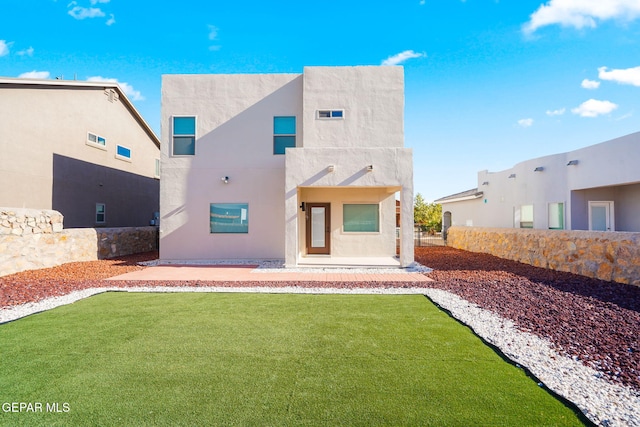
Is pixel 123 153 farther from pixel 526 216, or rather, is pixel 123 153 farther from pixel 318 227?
pixel 526 216

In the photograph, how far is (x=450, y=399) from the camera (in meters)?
3.32

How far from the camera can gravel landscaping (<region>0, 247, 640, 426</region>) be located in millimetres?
3697

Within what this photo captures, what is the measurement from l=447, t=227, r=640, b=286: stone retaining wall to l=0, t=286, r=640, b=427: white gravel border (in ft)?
17.2

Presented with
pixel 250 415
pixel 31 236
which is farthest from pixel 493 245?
pixel 31 236

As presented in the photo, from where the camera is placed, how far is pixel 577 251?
10.4 metres

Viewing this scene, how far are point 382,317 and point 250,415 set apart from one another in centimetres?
369

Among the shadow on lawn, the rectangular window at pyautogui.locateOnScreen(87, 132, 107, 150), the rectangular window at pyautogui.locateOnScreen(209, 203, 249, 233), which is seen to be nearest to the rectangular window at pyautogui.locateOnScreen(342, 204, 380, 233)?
the shadow on lawn

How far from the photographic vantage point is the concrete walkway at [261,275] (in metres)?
9.97

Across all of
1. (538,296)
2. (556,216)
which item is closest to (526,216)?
(556,216)

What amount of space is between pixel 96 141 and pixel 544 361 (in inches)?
838

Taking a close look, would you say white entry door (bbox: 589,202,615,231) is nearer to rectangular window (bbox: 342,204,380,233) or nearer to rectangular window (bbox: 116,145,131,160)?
rectangular window (bbox: 342,204,380,233)

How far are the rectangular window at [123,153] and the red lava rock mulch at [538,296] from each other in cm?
900

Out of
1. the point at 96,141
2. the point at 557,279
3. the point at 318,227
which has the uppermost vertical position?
the point at 96,141

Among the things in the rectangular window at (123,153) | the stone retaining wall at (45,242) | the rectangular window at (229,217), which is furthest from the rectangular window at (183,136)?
the rectangular window at (123,153)
